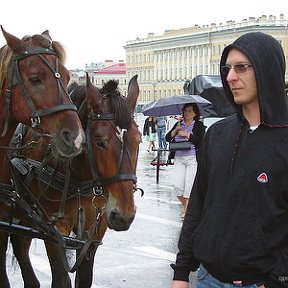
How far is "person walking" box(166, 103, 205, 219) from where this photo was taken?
901 centimetres

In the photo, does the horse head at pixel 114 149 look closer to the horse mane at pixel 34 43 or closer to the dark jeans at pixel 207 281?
the horse mane at pixel 34 43

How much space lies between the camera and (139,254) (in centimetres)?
739

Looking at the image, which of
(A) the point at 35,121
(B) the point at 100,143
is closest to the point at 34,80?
(A) the point at 35,121

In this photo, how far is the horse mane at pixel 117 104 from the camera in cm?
438

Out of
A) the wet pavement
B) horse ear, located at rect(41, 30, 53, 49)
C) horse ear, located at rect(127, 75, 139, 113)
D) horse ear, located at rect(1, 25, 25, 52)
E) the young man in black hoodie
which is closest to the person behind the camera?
the young man in black hoodie

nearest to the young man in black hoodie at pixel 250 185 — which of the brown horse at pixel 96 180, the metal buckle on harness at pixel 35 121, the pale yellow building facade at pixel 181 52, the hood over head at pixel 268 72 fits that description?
the hood over head at pixel 268 72

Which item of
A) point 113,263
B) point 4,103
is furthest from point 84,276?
point 113,263

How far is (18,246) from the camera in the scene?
224 inches

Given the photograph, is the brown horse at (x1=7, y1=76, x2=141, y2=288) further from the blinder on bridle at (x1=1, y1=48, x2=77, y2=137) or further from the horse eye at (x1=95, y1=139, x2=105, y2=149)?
the blinder on bridle at (x1=1, y1=48, x2=77, y2=137)

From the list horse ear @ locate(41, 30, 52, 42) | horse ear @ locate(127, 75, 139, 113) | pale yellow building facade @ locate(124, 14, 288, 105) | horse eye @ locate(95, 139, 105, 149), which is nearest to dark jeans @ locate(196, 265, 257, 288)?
horse eye @ locate(95, 139, 105, 149)

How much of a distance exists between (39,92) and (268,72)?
182cm

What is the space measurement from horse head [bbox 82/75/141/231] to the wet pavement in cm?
205

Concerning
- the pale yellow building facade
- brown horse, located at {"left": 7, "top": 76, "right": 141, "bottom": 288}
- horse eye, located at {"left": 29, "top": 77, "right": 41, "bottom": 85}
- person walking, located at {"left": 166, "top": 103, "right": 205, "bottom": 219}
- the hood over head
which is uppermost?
the hood over head

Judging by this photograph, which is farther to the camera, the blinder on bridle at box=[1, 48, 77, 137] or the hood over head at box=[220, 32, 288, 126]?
the blinder on bridle at box=[1, 48, 77, 137]
